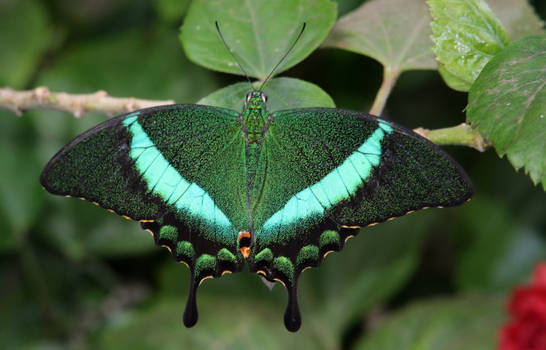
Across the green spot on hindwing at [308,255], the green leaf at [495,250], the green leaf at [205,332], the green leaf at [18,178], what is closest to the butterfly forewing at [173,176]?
the green spot on hindwing at [308,255]

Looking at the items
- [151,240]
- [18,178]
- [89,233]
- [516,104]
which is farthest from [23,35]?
[516,104]

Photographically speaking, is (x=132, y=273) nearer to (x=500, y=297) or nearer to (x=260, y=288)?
(x=260, y=288)

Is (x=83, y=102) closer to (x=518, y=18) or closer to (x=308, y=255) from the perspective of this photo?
A: (x=308, y=255)

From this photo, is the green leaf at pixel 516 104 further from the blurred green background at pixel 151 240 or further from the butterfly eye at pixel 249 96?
the blurred green background at pixel 151 240

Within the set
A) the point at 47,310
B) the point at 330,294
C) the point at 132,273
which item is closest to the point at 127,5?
the point at 132,273

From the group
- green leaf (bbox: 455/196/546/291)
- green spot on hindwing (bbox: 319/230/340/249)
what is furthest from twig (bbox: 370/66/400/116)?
green leaf (bbox: 455/196/546/291)

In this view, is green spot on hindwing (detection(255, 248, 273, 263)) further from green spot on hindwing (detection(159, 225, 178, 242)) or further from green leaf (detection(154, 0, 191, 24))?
green leaf (detection(154, 0, 191, 24))

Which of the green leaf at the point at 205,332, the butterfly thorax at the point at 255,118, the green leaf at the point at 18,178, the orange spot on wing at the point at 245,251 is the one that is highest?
the butterfly thorax at the point at 255,118
